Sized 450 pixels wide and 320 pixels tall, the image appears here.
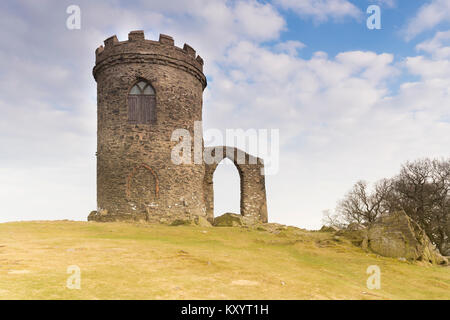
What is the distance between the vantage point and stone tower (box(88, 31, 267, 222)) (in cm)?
1580

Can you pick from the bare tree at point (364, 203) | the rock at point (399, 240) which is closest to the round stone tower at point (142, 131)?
the rock at point (399, 240)

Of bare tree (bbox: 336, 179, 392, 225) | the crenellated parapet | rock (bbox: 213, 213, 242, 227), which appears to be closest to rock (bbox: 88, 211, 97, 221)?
rock (bbox: 213, 213, 242, 227)

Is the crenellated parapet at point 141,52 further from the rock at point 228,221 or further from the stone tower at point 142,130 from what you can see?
the rock at point 228,221

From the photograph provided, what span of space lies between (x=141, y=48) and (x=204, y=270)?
13.3 m

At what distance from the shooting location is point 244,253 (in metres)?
8.48

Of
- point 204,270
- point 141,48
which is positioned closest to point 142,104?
point 141,48

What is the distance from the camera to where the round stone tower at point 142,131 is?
1579 cm

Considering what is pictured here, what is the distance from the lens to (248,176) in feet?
70.8

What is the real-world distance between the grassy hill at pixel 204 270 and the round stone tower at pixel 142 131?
15.5 ft

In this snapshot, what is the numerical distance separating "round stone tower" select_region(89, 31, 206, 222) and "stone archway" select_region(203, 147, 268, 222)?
3.62 m
